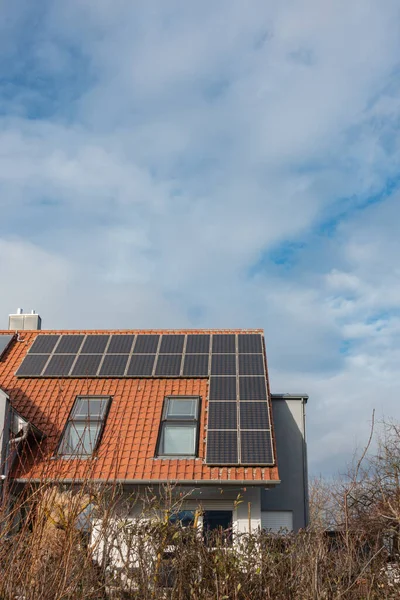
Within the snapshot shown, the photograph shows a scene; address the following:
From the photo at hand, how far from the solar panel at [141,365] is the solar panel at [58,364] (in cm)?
179

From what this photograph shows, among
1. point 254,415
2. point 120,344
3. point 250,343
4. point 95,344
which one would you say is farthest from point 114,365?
point 254,415

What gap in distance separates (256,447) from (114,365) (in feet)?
17.8

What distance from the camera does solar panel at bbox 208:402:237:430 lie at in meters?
16.3

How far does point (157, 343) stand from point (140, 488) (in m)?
5.64

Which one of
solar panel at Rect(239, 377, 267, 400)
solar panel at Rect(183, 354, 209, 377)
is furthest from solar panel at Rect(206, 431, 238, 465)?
solar panel at Rect(183, 354, 209, 377)

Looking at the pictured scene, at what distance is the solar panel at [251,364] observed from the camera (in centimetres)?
1861

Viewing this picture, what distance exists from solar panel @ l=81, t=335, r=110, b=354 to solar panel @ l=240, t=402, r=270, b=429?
5246 mm

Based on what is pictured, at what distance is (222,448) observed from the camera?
1565cm

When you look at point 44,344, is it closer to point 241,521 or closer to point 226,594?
point 241,521

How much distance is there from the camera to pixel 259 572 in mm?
7195

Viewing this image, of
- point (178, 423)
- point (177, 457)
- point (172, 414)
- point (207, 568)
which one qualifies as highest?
point (172, 414)

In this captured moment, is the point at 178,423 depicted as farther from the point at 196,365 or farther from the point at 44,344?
the point at 44,344

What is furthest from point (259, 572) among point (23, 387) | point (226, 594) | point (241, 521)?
point (23, 387)

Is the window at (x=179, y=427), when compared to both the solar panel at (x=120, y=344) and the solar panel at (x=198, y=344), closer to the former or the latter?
the solar panel at (x=198, y=344)
